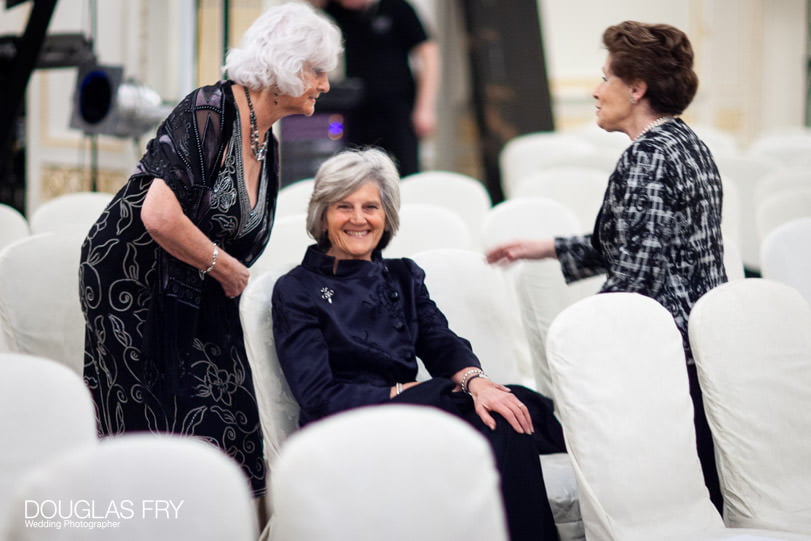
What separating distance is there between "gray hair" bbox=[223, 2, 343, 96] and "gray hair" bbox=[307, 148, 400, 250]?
0.69ft

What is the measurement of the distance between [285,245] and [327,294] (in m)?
0.78

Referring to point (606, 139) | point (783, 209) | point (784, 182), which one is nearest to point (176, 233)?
point (783, 209)

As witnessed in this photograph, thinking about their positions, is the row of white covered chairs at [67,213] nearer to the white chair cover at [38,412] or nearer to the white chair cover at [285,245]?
the white chair cover at [285,245]

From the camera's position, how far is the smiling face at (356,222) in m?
2.20

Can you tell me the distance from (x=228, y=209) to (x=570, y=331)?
0.85 metres

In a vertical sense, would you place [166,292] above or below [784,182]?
below

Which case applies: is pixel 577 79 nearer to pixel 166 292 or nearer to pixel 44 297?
pixel 44 297

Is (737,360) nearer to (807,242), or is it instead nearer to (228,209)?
(807,242)

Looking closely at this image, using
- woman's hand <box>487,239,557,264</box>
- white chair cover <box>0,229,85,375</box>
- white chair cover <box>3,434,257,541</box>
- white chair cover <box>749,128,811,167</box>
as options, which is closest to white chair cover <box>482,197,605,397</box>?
woman's hand <box>487,239,557,264</box>

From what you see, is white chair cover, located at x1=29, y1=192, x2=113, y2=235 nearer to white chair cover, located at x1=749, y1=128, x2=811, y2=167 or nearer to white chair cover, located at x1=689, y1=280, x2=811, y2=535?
white chair cover, located at x1=689, y1=280, x2=811, y2=535

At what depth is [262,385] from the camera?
207 centimetres

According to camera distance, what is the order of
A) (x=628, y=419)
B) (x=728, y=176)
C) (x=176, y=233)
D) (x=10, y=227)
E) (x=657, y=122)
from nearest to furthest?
1. (x=628, y=419)
2. (x=176, y=233)
3. (x=657, y=122)
4. (x=10, y=227)
5. (x=728, y=176)

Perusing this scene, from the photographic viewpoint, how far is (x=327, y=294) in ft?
6.97

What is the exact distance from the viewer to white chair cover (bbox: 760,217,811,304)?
2873 mm
